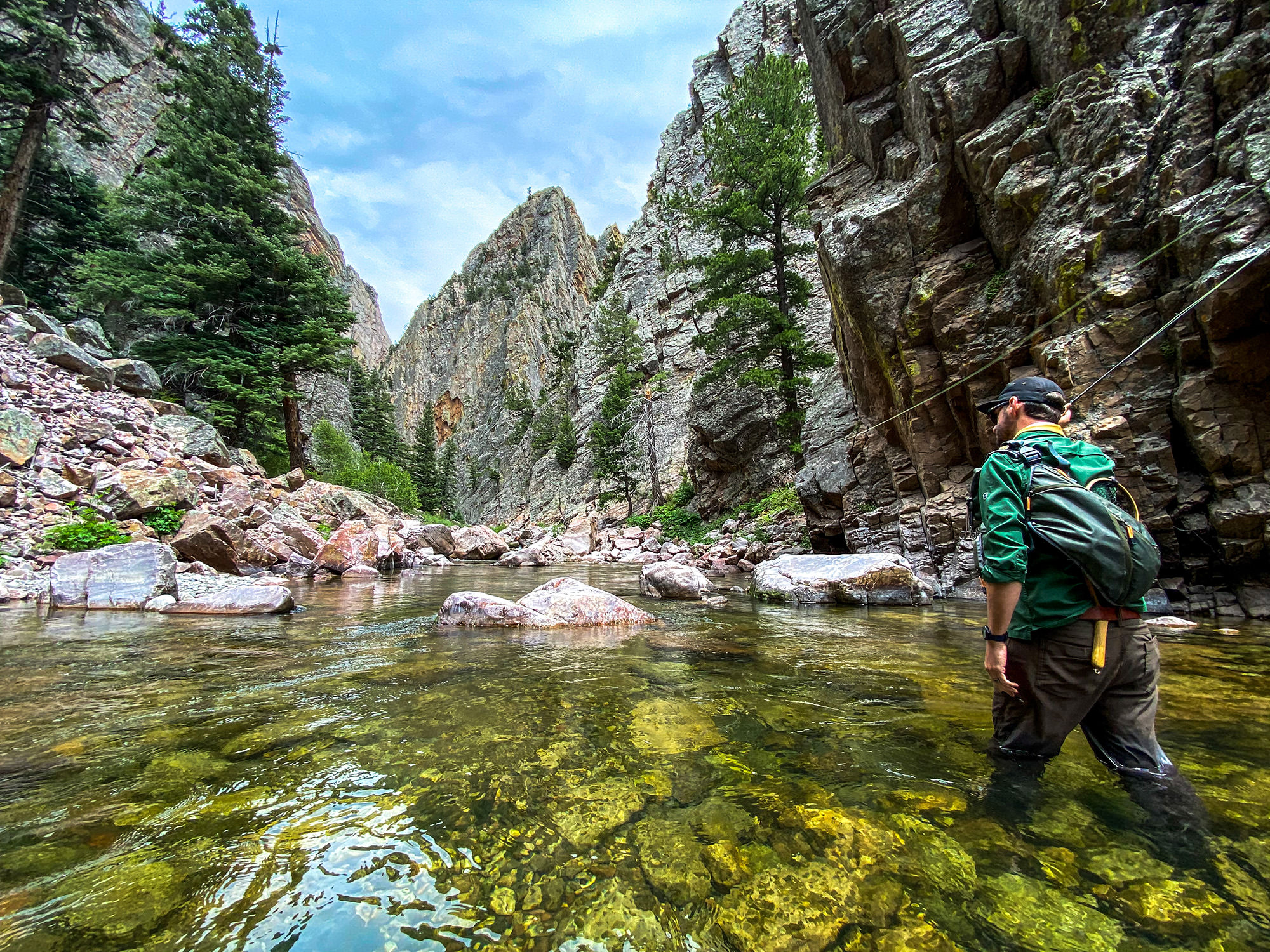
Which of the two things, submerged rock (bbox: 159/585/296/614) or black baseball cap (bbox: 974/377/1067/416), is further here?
submerged rock (bbox: 159/585/296/614)

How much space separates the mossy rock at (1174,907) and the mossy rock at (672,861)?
1.27 metres

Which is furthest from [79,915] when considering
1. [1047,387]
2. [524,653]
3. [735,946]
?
[1047,387]

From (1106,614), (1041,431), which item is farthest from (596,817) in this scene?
(1041,431)

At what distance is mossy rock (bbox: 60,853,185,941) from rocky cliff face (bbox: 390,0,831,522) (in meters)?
21.8

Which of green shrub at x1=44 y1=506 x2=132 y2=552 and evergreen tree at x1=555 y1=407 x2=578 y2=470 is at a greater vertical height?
evergreen tree at x1=555 y1=407 x2=578 y2=470

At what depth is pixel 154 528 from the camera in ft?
28.2

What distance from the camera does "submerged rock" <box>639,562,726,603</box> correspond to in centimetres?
934

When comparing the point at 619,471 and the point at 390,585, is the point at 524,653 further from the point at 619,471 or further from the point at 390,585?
the point at 619,471

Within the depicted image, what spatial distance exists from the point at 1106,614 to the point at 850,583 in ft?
21.6

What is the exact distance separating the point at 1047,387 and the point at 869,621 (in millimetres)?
4826

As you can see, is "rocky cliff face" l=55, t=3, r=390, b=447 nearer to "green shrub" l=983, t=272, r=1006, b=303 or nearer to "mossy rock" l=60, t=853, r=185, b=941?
"green shrub" l=983, t=272, r=1006, b=303

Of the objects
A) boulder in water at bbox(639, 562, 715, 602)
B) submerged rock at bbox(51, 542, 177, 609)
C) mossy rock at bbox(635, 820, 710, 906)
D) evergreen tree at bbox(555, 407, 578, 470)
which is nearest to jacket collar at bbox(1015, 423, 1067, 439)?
mossy rock at bbox(635, 820, 710, 906)

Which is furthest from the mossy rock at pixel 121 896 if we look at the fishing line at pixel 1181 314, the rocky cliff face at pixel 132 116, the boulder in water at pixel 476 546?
the rocky cliff face at pixel 132 116

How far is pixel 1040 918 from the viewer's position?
1495 millimetres
